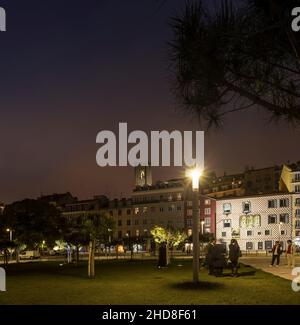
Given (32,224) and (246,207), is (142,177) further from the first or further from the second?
(32,224)

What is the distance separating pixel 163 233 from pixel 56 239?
671 inches

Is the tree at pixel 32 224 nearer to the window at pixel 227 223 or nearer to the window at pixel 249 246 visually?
the window at pixel 249 246

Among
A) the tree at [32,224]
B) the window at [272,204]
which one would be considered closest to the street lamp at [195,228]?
the tree at [32,224]

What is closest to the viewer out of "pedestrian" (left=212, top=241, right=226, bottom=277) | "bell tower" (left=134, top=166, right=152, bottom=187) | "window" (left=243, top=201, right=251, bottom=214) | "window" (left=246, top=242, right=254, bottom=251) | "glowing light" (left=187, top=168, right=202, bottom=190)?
"glowing light" (left=187, top=168, right=202, bottom=190)

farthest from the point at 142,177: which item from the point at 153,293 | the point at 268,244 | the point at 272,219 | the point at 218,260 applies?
the point at 153,293

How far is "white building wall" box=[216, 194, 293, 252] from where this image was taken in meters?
101

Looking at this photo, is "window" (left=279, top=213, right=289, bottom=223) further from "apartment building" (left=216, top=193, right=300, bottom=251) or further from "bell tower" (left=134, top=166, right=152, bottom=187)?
"bell tower" (left=134, top=166, right=152, bottom=187)

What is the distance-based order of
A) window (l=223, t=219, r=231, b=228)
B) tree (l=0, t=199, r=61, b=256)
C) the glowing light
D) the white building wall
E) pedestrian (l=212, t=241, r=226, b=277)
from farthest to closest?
window (l=223, t=219, r=231, b=228) < the white building wall < tree (l=0, t=199, r=61, b=256) < pedestrian (l=212, t=241, r=226, b=277) < the glowing light

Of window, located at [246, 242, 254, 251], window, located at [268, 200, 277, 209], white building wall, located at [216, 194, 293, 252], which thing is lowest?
window, located at [246, 242, 254, 251]

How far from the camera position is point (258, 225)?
104m

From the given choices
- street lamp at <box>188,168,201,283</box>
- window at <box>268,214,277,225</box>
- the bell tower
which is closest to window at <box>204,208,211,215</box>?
window at <box>268,214,277,225</box>

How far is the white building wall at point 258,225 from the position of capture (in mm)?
100812
